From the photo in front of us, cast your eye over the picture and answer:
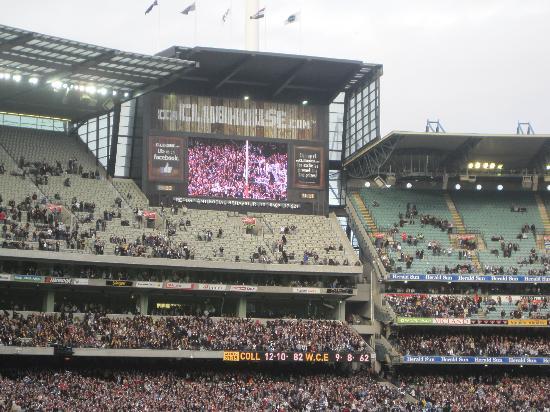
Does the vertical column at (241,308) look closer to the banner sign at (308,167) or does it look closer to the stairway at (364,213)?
the banner sign at (308,167)

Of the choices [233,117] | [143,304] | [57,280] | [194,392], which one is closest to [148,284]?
[143,304]

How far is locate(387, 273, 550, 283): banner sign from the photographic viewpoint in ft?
211

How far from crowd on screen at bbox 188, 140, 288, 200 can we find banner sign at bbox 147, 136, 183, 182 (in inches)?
35.8

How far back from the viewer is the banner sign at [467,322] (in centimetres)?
6206

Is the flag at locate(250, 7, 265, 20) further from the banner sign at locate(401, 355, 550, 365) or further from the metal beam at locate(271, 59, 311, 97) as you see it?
the banner sign at locate(401, 355, 550, 365)

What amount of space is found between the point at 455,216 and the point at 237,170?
17283 millimetres

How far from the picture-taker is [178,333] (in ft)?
188

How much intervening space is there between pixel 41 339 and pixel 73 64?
16.7 m

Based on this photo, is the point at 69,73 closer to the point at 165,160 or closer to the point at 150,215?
the point at 165,160

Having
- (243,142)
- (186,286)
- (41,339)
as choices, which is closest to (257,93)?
(243,142)

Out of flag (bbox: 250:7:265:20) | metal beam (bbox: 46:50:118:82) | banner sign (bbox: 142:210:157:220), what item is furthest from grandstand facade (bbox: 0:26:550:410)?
flag (bbox: 250:7:265:20)

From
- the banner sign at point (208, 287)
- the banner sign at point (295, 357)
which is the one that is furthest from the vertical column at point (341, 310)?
the banner sign at point (208, 287)

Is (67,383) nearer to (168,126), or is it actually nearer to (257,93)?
(168,126)

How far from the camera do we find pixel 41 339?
53.1 metres
